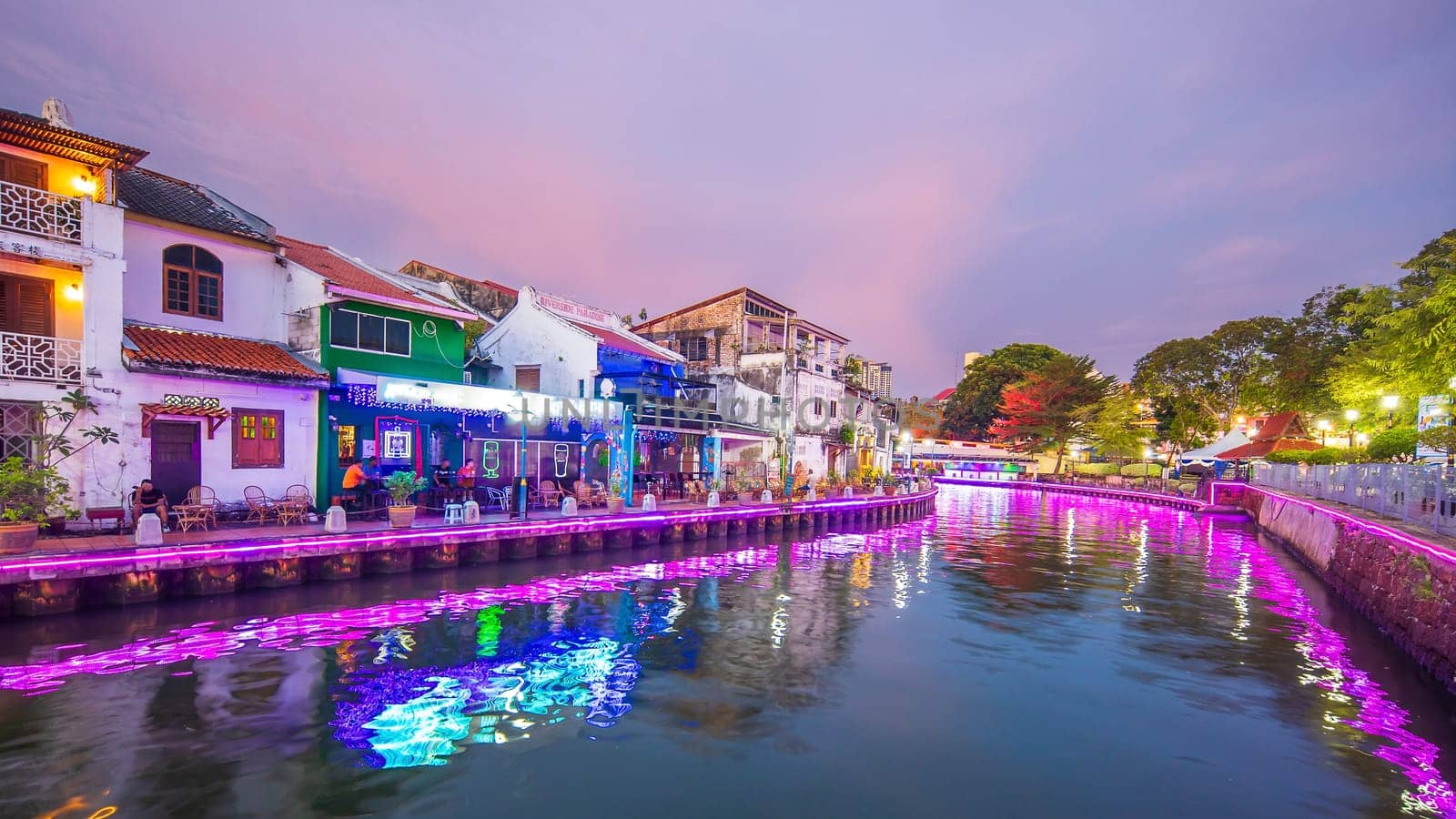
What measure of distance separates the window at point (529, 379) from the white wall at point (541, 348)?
0.19 metres

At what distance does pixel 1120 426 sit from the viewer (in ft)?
209

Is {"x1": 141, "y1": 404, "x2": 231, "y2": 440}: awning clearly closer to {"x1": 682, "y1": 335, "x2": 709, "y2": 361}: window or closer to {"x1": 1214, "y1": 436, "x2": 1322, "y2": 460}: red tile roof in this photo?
{"x1": 682, "y1": 335, "x2": 709, "y2": 361}: window

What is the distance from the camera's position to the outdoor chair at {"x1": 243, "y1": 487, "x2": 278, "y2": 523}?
53.0 ft

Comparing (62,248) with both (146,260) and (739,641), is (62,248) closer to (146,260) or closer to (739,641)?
(146,260)

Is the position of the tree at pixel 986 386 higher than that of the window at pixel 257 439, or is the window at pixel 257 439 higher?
the tree at pixel 986 386

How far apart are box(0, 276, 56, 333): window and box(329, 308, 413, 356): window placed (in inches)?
222

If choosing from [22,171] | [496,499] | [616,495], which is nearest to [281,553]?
[496,499]

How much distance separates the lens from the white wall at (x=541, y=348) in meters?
26.6

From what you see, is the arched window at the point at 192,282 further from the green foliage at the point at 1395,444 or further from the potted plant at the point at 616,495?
the green foliage at the point at 1395,444

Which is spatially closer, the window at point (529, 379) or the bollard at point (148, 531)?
the bollard at point (148, 531)

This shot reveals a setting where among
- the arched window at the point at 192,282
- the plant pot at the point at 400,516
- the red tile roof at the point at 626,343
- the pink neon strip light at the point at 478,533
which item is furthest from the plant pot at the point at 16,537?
the red tile roof at the point at 626,343

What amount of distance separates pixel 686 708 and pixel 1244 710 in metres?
8.29

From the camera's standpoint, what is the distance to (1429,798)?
761 cm

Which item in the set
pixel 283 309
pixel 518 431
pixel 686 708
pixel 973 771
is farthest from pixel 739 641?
pixel 283 309
